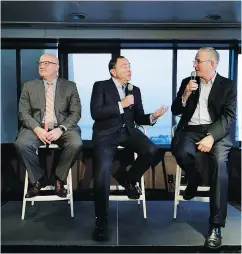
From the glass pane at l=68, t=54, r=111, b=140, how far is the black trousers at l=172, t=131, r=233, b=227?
1808 millimetres

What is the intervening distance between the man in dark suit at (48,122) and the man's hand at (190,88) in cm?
95

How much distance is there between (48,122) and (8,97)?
164 centimetres

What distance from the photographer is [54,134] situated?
2.54m

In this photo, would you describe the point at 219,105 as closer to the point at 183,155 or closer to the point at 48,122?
the point at 183,155

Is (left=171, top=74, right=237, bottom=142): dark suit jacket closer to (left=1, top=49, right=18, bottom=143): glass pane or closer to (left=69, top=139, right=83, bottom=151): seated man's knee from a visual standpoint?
(left=69, top=139, right=83, bottom=151): seated man's knee

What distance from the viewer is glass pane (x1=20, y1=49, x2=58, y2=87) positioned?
158 inches

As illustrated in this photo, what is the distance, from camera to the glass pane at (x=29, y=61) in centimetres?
402

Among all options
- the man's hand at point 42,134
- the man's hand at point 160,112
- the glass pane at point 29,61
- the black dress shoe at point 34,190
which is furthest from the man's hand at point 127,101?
the glass pane at point 29,61

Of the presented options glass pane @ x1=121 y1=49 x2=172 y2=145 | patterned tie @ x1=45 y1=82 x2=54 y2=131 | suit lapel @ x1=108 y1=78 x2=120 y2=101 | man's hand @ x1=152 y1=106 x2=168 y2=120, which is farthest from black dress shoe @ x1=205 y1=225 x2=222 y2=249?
glass pane @ x1=121 y1=49 x2=172 y2=145

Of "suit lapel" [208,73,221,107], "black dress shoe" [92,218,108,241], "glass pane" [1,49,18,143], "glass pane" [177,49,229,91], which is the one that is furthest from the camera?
"glass pane" [177,49,229,91]

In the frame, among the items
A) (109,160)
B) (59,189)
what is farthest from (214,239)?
(59,189)

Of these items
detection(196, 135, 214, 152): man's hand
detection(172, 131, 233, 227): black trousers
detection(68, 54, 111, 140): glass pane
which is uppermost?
detection(68, 54, 111, 140): glass pane

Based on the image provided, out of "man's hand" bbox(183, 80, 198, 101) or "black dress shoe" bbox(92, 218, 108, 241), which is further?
"man's hand" bbox(183, 80, 198, 101)

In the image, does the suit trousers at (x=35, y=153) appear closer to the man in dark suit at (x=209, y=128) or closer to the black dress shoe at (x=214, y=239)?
the man in dark suit at (x=209, y=128)
